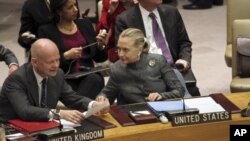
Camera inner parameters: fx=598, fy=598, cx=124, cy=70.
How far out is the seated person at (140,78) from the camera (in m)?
3.91

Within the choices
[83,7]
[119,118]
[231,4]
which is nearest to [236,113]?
[119,118]

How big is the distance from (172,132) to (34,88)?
0.87 m

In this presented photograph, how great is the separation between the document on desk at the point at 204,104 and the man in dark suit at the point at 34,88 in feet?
1.84

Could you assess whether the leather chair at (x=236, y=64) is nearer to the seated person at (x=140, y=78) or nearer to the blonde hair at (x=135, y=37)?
the seated person at (x=140, y=78)

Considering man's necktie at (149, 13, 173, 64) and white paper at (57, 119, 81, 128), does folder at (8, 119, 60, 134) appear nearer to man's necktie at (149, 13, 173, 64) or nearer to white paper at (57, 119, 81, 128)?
white paper at (57, 119, 81, 128)

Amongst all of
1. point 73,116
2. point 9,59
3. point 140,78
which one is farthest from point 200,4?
point 73,116

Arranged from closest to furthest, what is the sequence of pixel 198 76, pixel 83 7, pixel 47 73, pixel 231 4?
pixel 47 73
pixel 231 4
pixel 198 76
pixel 83 7

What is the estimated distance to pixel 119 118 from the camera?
10.9ft

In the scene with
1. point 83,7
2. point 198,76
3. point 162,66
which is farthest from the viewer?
point 83,7

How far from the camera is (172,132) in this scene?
125 inches

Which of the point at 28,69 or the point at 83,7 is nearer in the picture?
the point at 28,69

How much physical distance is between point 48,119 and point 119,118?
39 centimetres

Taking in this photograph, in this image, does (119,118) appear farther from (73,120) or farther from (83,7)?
(83,7)

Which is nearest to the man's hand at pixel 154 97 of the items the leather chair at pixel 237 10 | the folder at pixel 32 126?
the folder at pixel 32 126
